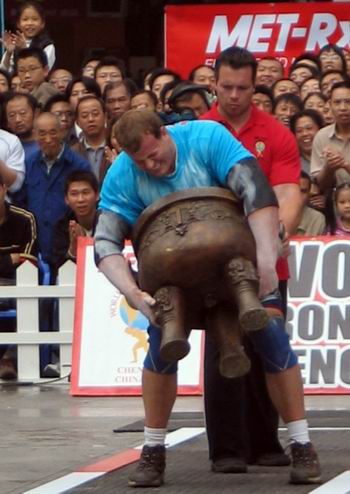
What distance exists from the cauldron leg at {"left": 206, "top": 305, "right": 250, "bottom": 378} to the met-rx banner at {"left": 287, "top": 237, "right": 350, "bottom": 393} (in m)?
3.90

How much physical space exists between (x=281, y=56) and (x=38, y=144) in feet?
15.1

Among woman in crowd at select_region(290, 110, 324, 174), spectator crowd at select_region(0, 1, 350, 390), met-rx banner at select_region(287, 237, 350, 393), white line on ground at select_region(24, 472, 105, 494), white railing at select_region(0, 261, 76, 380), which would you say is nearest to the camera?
white line on ground at select_region(24, 472, 105, 494)

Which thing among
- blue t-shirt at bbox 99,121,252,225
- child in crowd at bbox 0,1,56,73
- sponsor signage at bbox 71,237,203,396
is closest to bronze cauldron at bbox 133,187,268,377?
blue t-shirt at bbox 99,121,252,225

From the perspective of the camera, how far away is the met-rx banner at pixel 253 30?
17234 millimetres

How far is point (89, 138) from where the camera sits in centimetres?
1388

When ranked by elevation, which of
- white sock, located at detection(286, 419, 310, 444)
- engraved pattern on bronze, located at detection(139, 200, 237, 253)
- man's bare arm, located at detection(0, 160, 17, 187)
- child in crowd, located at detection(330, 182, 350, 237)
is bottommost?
white sock, located at detection(286, 419, 310, 444)

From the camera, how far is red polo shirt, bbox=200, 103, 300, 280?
815 centimetres

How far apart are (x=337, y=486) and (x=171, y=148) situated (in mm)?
1724

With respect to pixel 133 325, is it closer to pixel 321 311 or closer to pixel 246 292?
pixel 321 311

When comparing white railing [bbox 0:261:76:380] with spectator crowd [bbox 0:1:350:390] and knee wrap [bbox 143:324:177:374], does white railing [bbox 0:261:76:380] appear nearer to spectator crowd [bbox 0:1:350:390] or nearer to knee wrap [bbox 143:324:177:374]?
spectator crowd [bbox 0:1:350:390]

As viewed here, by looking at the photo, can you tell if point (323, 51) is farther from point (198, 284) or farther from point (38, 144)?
point (198, 284)

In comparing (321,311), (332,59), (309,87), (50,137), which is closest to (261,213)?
(321,311)

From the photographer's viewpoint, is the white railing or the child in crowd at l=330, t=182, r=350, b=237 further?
the white railing

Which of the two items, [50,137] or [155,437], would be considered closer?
[155,437]
